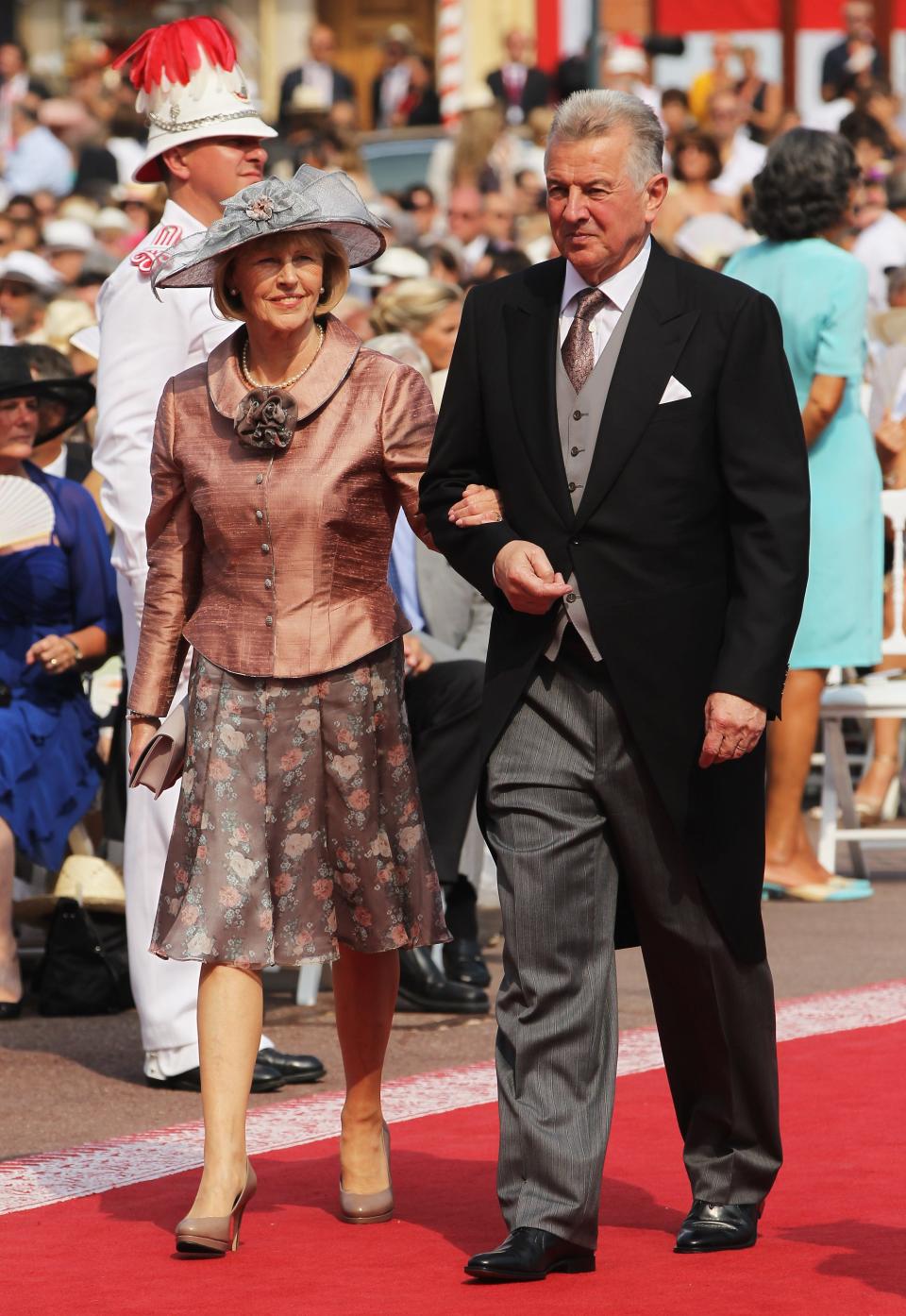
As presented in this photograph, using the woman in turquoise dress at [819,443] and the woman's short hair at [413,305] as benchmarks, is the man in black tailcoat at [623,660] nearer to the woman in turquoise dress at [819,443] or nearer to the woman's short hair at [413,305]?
the woman in turquoise dress at [819,443]

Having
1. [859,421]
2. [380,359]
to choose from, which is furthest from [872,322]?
[380,359]

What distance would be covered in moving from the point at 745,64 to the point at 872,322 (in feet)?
32.8

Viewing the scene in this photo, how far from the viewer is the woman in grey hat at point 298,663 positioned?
4.82m

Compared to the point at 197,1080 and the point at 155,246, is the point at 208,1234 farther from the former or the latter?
the point at 155,246

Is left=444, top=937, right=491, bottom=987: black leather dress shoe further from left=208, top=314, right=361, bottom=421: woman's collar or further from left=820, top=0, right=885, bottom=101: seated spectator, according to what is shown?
left=820, top=0, right=885, bottom=101: seated spectator

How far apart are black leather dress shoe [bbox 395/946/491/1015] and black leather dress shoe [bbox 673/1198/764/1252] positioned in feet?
8.21

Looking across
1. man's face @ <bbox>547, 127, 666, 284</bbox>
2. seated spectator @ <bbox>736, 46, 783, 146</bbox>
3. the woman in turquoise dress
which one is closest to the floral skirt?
man's face @ <bbox>547, 127, 666, 284</bbox>

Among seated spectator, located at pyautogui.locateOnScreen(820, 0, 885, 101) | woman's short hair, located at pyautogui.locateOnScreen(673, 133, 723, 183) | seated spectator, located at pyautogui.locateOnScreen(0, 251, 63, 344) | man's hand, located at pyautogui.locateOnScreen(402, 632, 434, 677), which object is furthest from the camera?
seated spectator, located at pyautogui.locateOnScreen(820, 0, 885, 101)

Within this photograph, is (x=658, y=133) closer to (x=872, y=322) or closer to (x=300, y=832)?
(x=300, y=832)

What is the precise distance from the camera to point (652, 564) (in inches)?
176

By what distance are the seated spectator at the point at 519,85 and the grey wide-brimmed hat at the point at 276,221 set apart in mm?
17808

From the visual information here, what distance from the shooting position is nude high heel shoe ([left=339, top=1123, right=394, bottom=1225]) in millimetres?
4898

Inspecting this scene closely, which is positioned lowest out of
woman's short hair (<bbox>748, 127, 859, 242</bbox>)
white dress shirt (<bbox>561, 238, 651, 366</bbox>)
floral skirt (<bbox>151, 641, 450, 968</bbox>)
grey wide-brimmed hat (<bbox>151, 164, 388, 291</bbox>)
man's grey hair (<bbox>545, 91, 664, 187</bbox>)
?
floral skirt (<bbox>151, 641, 450, 968</bbox>)

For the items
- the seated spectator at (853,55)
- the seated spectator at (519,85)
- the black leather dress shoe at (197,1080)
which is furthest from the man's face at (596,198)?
the seated spectator at (519,85)
